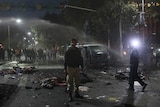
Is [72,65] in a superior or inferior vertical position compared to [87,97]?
superior

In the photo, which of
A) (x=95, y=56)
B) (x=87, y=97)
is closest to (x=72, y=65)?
(x=87, y=97)

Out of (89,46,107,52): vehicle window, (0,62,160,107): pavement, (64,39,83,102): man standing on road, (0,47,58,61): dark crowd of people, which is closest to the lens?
(0,62,160,107): pavement

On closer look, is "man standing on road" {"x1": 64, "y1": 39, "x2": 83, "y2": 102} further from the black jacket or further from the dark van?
the dark van

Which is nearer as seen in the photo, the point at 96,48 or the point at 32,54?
the point at 96,48

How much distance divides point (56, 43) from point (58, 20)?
6.75m

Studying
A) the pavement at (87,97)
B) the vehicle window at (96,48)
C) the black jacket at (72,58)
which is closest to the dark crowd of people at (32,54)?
the vehicle window at (96,48)

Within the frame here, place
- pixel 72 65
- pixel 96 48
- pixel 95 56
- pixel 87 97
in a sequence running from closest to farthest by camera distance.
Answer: pixel 72 65 < pixel 87 97 < pixel 95 56 < pixel 96 48

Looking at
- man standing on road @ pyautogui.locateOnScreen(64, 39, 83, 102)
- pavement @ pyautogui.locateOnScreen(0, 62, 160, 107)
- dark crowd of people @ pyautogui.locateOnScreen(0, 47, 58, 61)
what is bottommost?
pavement @ pyautogui.locateOnScreen(0, 62, 160, 107)

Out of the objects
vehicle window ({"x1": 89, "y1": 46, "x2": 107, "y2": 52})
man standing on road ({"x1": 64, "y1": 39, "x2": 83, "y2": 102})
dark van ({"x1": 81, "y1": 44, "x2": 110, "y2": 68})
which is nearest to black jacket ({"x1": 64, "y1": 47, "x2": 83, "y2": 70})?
man standing on road ({"x1": 64, "y1": 39, "x2": 83, "y2": 102})

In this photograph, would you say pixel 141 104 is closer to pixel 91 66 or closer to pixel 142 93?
pixel 142 93

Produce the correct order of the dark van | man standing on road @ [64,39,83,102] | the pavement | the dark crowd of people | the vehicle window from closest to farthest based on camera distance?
the pavement < man standing on road @ [64,39,83,102] < the dark van < the vehicle window < the dark crowd of people

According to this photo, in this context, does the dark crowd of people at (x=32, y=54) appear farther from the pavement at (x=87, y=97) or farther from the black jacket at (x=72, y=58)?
the black jacket at (x=72, y=58)

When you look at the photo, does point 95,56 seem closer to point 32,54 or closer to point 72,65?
point 72,65

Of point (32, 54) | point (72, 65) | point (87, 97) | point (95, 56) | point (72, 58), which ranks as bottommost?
point (87, 97)
